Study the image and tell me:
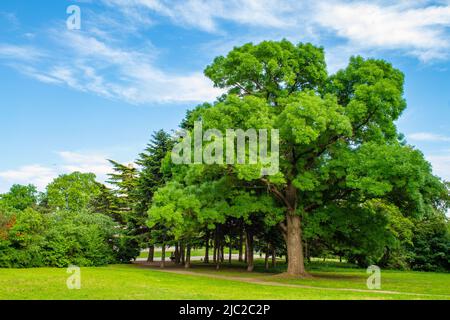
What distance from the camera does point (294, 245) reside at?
82.7ft

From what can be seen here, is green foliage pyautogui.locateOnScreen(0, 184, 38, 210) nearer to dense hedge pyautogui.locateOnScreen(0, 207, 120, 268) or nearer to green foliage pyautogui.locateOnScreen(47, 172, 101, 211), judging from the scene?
green foliage pyautogui.locateOnScreen(47, 172, 101, 211)

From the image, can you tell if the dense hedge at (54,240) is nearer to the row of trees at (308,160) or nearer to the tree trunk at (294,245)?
the row of trees at (308,160)

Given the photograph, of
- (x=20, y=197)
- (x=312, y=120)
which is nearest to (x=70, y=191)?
(x=20, y=197)

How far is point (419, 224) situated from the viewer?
41.7m

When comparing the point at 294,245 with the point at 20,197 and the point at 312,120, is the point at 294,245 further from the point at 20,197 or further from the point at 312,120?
the point at 20,197

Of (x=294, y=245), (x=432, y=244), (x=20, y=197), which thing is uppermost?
(x=20, y=197)

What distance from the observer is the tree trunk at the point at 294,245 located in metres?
24.9

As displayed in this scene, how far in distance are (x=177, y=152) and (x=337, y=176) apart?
1022 centimetres

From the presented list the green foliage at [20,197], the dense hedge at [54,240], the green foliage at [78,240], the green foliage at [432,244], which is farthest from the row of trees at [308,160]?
the green foliage at [20,197]

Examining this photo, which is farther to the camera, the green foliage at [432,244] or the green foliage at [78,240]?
the green foliage at [432,244]
